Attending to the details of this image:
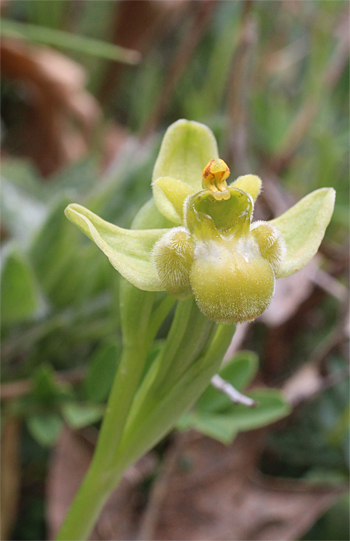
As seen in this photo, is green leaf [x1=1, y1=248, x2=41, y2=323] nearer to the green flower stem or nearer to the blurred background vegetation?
the blurred background vegetation

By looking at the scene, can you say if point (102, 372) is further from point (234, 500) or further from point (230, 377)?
point (234, 500)

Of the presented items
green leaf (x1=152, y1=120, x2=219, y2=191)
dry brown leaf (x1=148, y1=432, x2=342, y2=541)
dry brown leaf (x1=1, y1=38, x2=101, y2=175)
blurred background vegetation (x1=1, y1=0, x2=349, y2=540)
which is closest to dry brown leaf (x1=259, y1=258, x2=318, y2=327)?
blurred background vegetation (x1=1, y1=0, x2=349, y2=540)

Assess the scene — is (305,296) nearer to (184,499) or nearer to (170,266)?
(184,499)

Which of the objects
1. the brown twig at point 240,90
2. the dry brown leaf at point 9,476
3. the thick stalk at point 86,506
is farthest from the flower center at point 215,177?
the brown twig at point 240,90

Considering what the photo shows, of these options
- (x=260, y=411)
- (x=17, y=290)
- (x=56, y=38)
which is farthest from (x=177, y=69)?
(x=260, y=411)

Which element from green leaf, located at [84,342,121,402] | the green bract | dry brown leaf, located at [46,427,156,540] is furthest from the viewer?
dry brown leaf, located at [46,427,156,540]

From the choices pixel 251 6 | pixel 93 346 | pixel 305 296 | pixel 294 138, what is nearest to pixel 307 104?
pixel 294 138

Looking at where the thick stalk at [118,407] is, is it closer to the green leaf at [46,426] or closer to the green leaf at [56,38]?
the green leaf at [46,426]
